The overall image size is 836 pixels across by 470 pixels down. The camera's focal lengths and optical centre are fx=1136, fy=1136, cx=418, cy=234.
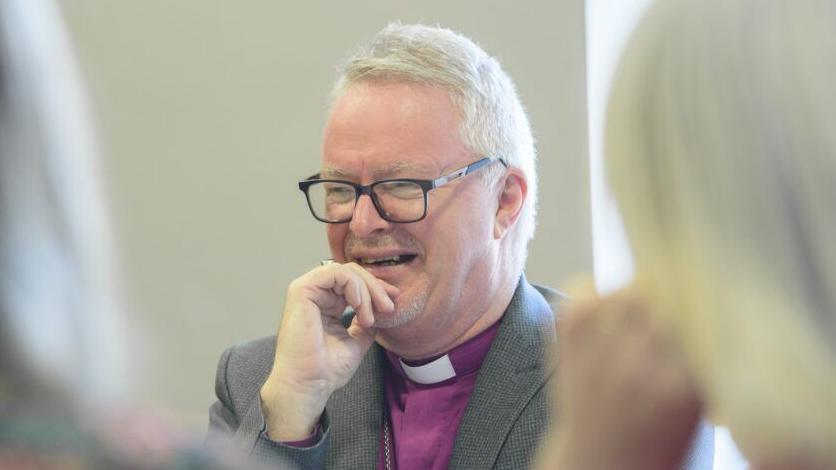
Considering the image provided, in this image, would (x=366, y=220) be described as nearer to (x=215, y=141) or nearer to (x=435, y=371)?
(x=435, y=371)

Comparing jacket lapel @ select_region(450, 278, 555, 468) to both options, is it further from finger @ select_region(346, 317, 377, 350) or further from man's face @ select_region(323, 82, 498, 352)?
finger @ select_region(346, 317, 377, 350)

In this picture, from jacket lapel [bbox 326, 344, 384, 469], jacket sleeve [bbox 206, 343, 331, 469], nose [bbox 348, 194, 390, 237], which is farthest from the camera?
nose [bbox 348, 194, 390, 237]

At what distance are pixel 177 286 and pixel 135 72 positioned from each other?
2.03 feet

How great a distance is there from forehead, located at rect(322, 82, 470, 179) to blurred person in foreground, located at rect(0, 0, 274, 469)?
5.19ft

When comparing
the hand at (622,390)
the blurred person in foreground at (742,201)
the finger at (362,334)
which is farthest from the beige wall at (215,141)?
the blurred person in foreground at (742,201)

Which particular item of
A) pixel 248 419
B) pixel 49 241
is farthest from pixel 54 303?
pixel 248 419

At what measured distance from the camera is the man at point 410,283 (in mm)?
2234

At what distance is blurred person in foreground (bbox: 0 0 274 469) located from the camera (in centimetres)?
67

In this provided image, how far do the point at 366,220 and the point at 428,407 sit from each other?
0.40 m

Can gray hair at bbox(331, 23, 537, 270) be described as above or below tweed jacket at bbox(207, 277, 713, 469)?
above

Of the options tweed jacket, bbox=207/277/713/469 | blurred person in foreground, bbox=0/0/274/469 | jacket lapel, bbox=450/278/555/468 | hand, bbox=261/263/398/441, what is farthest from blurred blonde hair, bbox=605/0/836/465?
hand, bbox=261/263/398/441

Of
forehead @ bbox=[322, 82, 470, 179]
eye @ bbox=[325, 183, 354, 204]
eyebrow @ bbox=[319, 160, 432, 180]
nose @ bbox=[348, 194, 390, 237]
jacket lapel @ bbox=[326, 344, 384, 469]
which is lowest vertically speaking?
jacket lapel @ bbox=[326, 344, 384, 469]

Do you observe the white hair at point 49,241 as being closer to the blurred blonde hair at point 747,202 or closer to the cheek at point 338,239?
the blurred blonde hair at point 747,202

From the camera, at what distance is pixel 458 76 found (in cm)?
238
